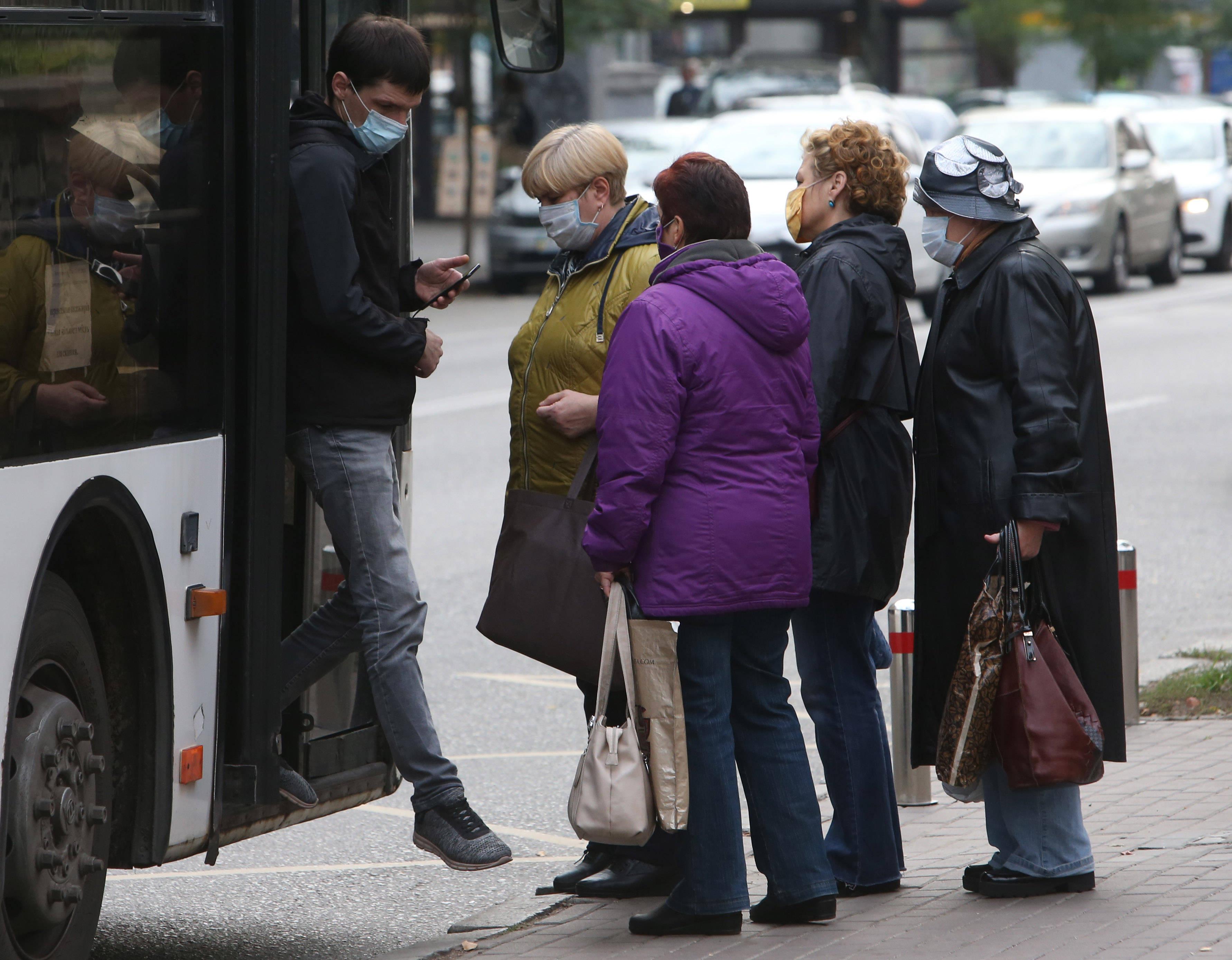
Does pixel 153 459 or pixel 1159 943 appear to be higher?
pixel 153 459

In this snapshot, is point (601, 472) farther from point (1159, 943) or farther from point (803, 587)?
point (1159, 943)

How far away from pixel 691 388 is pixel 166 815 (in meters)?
1.46

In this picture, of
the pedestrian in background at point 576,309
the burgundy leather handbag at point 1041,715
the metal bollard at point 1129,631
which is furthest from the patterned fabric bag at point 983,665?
the metal bollard at point 1129,631

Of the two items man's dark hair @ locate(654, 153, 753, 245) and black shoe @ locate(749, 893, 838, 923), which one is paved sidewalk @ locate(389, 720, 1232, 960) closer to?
black shoe @ locate(749, 893, 838, 923)

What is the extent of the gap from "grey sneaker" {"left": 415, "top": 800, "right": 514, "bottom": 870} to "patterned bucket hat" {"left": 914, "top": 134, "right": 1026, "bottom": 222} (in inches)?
73.1

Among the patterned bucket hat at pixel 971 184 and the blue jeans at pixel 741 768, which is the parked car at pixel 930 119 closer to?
the patterned bucket hat at pixel 971 184

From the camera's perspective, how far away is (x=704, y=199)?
182 inches

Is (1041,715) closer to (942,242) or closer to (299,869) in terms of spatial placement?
(942,242)

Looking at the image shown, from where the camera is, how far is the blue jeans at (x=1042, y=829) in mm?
4914

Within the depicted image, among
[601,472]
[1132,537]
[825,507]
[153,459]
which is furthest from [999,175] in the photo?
[1132,537]

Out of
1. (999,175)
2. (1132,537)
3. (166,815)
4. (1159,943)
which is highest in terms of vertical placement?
(999,175)

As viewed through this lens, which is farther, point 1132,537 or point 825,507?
point 1132,537

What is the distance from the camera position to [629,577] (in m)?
4.56

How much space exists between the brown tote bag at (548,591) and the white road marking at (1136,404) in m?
11.1
